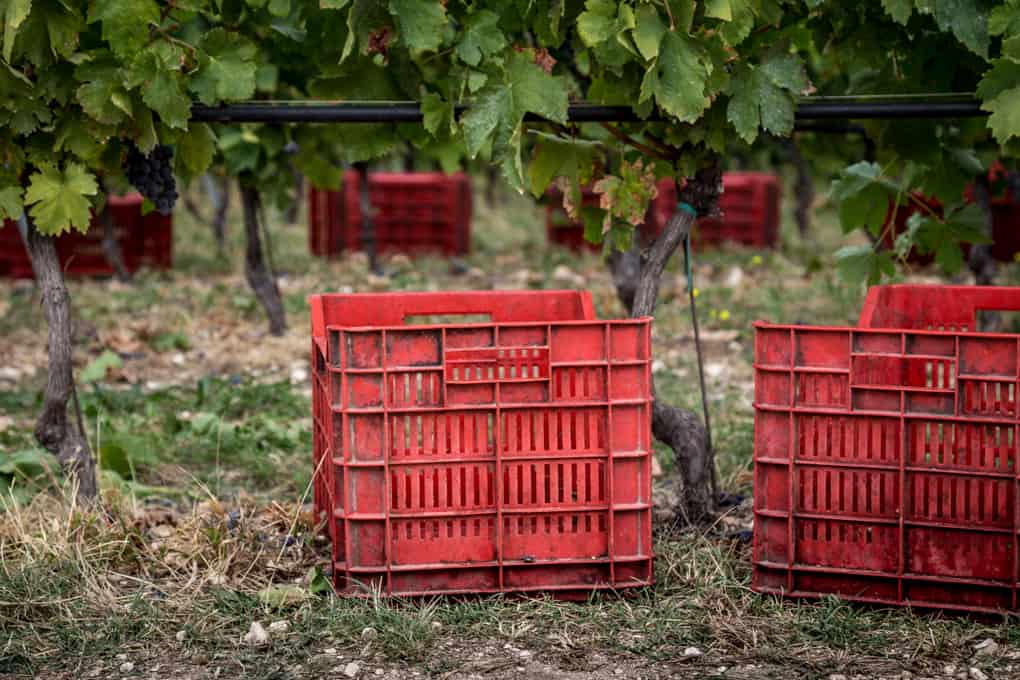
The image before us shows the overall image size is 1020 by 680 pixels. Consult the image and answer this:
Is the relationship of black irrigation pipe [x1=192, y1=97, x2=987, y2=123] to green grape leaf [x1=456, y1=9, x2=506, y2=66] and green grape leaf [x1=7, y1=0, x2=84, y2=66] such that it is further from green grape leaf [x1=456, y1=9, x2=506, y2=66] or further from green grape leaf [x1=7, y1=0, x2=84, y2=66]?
green grape leaf [x1=7, y1=0, x2=84, y2=66]

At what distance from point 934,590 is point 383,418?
58.1 inches

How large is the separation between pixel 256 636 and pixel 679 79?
1.78m

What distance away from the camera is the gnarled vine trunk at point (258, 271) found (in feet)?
26.4

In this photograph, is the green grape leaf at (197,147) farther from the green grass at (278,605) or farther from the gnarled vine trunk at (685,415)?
the gnarled vine trunk at (685,415)

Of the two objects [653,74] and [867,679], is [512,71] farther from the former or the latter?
[867,679]

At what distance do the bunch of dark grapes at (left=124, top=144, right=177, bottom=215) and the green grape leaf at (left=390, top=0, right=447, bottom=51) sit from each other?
43.6 inches

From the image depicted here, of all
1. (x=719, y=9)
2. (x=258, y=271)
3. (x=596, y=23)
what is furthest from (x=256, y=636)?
(x=258, y=271)

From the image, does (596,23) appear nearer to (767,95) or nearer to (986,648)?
(767,95)

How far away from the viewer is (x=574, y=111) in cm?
381

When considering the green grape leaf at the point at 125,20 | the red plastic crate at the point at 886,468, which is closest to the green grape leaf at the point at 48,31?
the green grape leaf at the point at 125,20

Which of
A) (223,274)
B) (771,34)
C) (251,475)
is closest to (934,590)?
(771,34)

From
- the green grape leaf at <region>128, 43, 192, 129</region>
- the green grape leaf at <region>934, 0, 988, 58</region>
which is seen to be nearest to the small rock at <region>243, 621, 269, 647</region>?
the green grape leaf at <region>128, 43, 192, 129</region>

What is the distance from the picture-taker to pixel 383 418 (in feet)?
11.2

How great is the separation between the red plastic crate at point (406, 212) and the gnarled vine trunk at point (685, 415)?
360 inches
